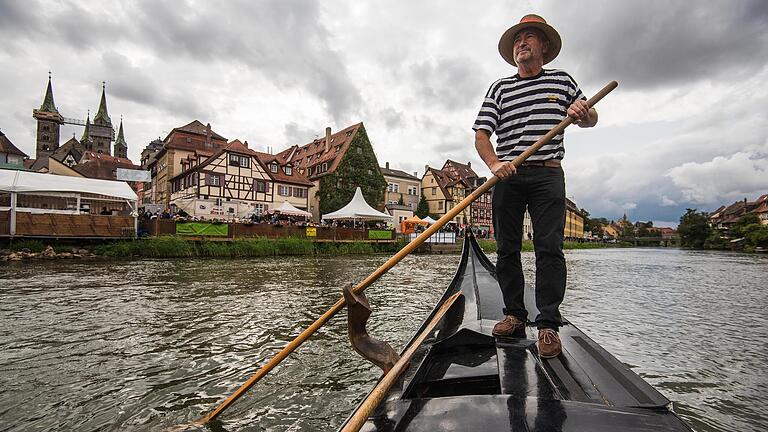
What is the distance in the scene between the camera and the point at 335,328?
399 cm

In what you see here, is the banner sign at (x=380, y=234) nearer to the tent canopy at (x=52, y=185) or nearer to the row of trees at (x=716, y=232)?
the tent canopy at (x=52, y=185)

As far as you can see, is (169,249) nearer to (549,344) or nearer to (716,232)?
(549,344)

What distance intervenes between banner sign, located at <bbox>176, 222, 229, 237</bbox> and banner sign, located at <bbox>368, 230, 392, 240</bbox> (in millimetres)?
8294

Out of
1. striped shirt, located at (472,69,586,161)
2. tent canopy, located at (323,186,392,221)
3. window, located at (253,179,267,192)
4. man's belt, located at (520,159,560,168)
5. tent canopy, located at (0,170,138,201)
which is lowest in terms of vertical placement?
man's belt, located at (520,159,560,168)

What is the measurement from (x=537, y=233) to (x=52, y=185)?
58.4ft

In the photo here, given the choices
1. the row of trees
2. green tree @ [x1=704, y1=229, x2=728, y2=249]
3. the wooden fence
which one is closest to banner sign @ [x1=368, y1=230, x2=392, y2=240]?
the wooden fence

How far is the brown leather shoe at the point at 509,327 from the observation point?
201cm

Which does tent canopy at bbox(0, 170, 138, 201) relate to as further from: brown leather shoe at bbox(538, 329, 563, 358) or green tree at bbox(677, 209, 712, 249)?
green tree at bbox(677, 209, 712, 249)

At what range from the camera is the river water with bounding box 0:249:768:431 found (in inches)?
83.4

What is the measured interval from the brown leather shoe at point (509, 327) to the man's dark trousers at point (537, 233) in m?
0.05

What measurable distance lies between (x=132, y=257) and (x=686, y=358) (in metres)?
15.1

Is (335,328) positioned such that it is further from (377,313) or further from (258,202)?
(258,202)

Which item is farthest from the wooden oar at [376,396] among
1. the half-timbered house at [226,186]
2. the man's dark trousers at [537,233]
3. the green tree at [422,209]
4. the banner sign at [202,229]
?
the green tree at [422,209]

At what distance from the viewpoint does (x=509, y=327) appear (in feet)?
6.70
